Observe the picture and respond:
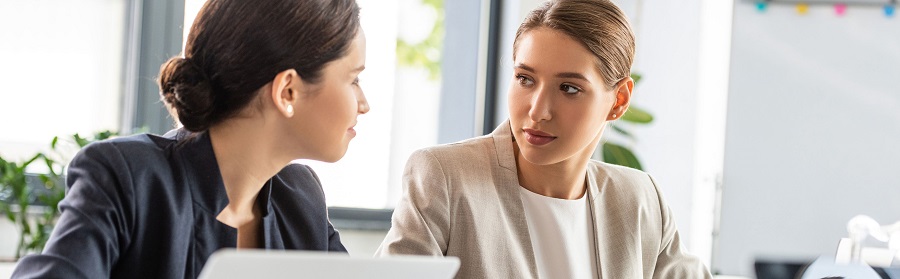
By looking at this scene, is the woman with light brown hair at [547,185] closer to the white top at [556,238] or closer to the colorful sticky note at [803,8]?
the white top at [556,238]

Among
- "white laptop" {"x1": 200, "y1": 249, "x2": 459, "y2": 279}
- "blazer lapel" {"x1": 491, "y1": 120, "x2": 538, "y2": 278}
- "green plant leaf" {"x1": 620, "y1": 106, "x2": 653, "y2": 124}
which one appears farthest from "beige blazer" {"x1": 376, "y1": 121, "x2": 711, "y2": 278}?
"green plant leaf" {"x1": 620, "y1": 106, "x2": 653, "y2": 124}

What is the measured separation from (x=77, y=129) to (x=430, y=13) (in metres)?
1.98

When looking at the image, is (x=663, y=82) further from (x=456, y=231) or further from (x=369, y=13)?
(x=456, y=231)

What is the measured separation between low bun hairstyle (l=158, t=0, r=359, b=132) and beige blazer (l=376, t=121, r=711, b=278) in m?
0.41

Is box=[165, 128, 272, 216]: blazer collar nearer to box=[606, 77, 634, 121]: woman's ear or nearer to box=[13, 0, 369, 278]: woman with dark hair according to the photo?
box=[13, 0, 369, 278]: woman with dark hair

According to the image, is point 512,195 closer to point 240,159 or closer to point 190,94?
point 240,159

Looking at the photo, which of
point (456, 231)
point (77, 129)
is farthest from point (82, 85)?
point (456, 231)

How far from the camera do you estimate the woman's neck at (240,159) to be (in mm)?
1405

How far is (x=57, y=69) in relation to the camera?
3.12 meters

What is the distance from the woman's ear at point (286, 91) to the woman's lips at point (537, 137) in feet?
1.63

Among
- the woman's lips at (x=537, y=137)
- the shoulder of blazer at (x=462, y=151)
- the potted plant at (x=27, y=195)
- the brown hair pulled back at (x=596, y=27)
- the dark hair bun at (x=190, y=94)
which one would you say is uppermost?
the brown hair pulled back at (x=596, y=27)

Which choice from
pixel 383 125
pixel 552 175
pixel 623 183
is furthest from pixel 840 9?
pixel 552 175

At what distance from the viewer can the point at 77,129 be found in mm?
3160

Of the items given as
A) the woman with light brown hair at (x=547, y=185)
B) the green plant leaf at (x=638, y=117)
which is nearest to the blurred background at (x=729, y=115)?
the green plant leaf at (x=638, y=117)
